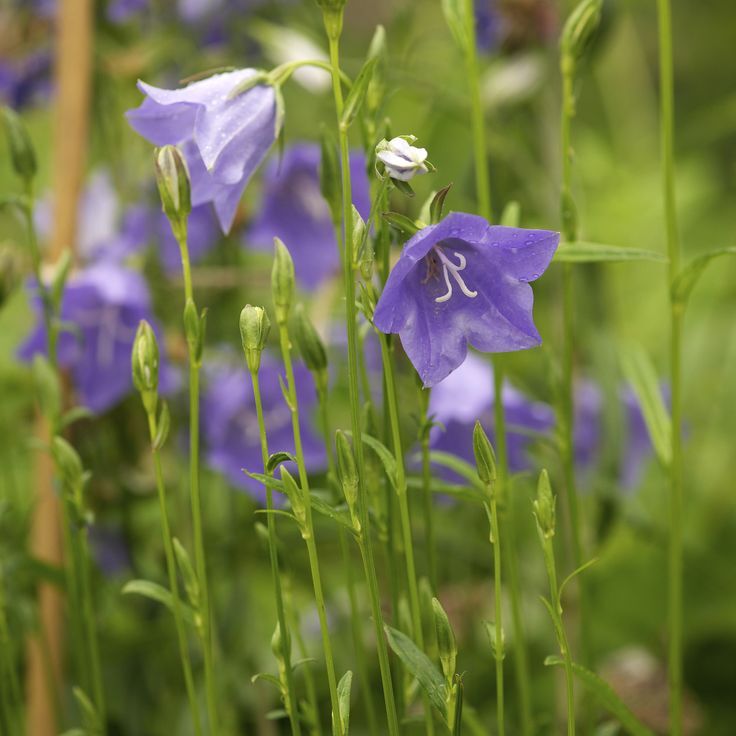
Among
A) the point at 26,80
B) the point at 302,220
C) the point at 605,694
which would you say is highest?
the point at 26,80

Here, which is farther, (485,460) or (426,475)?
(426,475)

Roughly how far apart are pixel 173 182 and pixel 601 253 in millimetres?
255

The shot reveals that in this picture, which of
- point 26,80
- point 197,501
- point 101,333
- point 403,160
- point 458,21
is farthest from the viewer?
point 26,80

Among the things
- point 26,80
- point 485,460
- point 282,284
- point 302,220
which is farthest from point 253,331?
point 26,80

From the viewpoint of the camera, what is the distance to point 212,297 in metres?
1.21

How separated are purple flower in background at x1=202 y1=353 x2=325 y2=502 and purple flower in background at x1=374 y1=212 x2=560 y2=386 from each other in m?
0.45

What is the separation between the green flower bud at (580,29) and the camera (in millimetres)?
699

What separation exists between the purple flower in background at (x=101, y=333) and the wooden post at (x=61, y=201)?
0.17 ft

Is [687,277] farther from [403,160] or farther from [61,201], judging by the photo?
[61,201]

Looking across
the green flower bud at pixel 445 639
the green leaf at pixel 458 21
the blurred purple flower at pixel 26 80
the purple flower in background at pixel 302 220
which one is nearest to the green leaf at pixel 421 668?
the green flower bud at pixel 445 639

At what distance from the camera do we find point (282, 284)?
572 millimetres

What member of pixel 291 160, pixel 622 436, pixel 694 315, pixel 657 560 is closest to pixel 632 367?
pixel 622 436

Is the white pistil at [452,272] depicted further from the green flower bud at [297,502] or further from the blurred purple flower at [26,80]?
the blurred purple flower at [26,80]

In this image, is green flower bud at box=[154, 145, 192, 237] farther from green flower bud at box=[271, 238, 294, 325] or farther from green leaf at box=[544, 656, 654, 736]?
green leaf at box=[544, 656, 654, 736]
